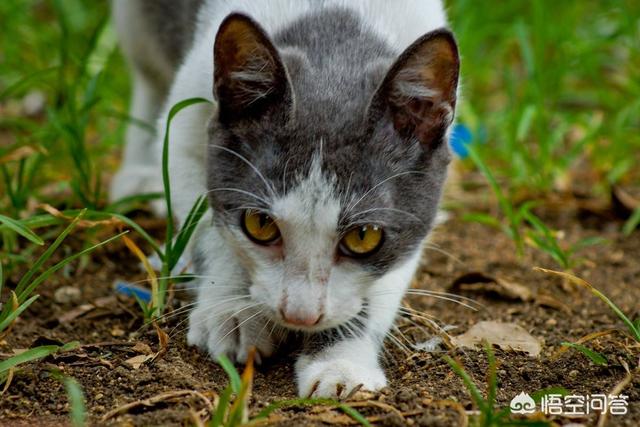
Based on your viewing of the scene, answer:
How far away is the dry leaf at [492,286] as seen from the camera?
10.7 ft

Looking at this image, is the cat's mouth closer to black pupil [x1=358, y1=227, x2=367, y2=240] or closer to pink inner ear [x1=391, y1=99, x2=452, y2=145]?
black pupil [x1=358, y1=227, x2=367, y2=240]

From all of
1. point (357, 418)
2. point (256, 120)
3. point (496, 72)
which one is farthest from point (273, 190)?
point (496, 72)

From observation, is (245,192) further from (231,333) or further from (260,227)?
(231,333)

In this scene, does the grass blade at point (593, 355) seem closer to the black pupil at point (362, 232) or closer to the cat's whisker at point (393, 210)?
the cat's whisker at point (393, 210)

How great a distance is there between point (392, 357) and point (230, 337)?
534 mm

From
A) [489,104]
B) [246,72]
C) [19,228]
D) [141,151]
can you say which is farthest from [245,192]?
[489,104]

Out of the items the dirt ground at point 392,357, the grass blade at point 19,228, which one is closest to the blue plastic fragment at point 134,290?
the dirt ground at point 392,357

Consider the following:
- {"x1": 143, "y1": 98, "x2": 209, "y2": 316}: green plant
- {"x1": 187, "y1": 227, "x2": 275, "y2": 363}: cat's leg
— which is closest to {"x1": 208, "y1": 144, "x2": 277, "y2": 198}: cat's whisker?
{"x1": 143, "y1": 98, "x2": 209, "y2": 316}: green plant

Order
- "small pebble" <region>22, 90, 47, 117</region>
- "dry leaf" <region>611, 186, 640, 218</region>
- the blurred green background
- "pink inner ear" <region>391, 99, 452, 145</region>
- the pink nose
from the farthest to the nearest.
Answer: "small pebble" <region>22, 90, 47, 117</region>
"dry leaf" <region>611, 186, 640, 218</region>
the blurred green background
"pink inner ear" <region>391, 99, 452, 145</region>
the pink nose

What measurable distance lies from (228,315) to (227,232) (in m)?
0.28

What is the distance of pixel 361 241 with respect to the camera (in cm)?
246

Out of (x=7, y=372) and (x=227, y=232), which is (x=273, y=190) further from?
(x=7, y=372)

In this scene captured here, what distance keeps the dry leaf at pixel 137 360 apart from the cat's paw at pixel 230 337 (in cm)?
21

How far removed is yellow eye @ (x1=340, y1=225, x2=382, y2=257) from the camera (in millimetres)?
2424
